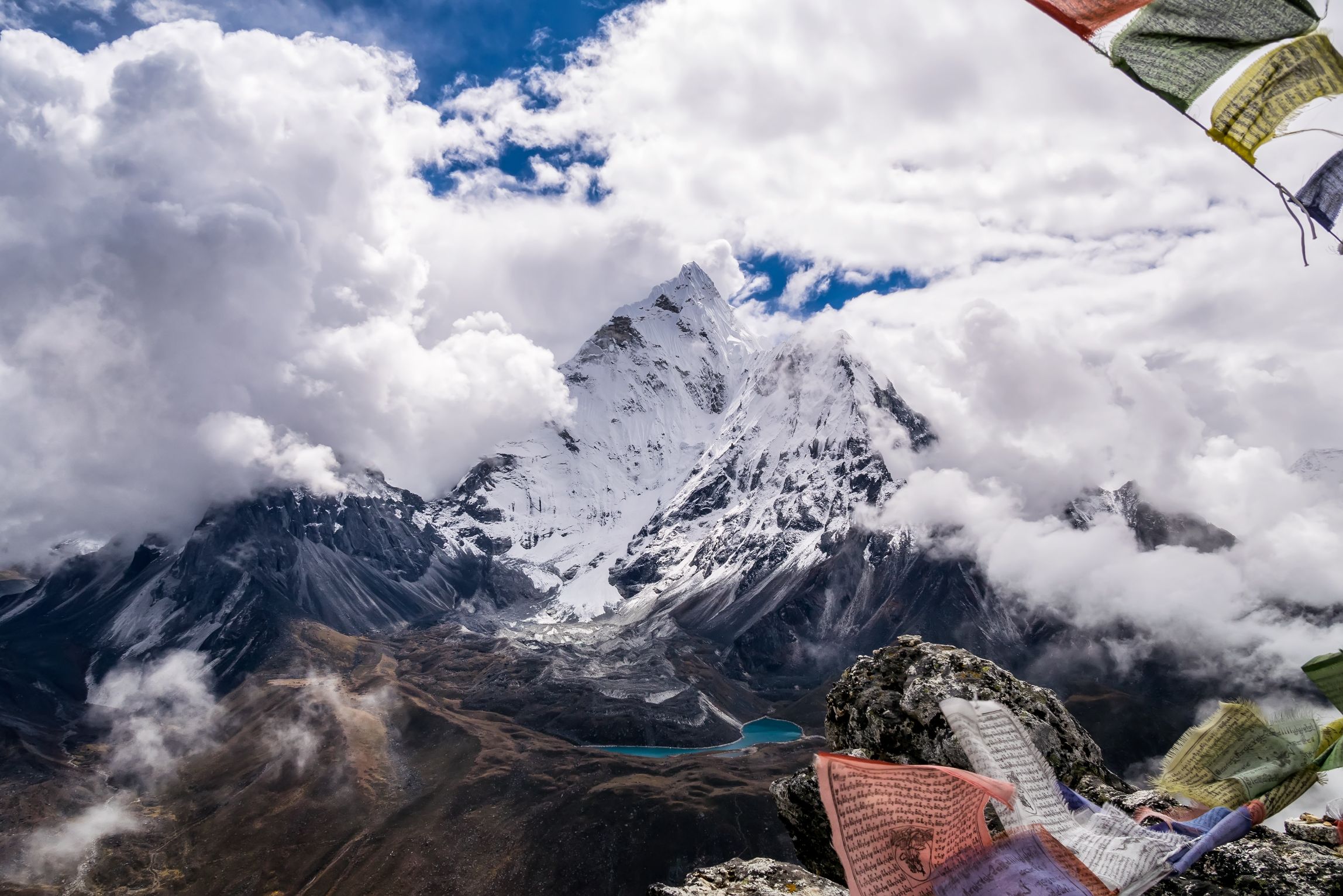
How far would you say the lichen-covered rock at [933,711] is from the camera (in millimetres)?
7480

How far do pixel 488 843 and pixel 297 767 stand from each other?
5564 cm

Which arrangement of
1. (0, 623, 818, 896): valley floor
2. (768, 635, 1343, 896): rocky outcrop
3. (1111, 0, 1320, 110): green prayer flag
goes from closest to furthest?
Answer: (1111, 0, 1320, 110): green prayer flag, (768, 635, 1343, 896): rocky outcrop, (0, 623, 818, 896): valley floor

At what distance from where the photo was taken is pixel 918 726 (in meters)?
7.73

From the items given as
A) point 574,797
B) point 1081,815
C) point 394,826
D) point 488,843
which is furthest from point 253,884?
point 1081,815

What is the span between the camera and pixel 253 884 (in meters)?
99.1

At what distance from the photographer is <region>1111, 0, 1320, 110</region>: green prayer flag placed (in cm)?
531

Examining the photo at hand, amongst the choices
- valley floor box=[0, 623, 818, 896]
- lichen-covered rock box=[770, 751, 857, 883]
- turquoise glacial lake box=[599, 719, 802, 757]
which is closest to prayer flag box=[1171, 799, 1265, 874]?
lichen-covered rock box=[770, 751, 857, 883]

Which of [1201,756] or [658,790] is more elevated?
[1201,756]

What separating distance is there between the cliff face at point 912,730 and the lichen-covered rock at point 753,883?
3cm

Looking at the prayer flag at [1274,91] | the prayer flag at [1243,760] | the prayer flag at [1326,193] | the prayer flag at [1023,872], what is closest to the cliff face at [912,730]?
the prayer flag at [1243,760]

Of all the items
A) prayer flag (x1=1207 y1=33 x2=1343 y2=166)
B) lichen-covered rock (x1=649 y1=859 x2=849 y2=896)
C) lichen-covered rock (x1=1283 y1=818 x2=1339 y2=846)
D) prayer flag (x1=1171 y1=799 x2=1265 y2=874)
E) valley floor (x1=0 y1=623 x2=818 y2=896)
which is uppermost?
prayer flag (x1=1207 y1=33 x2=1343 y2=166)

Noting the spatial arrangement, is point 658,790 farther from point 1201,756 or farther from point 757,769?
point 1201,756

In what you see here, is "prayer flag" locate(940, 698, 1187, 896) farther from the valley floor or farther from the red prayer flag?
the valley floor

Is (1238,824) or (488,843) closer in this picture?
(1238,824)
